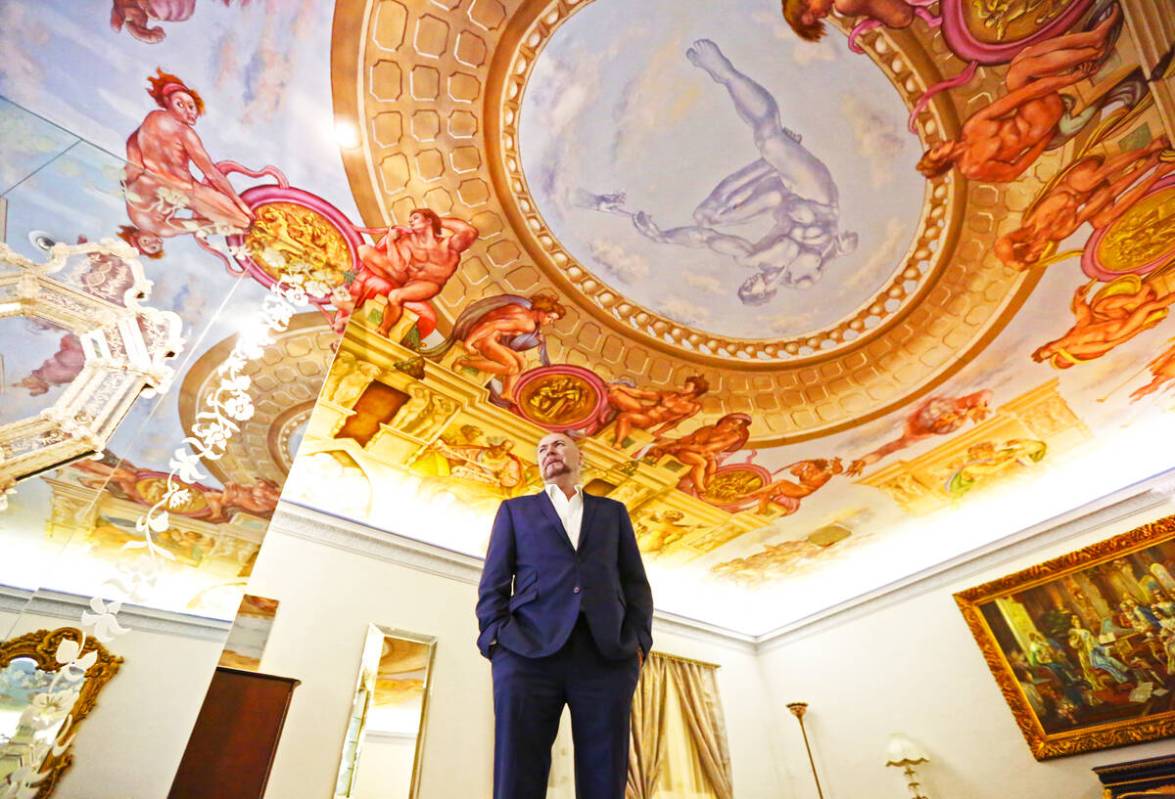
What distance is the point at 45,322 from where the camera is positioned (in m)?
2.25

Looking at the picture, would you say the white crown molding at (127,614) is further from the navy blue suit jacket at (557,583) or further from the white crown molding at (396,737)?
the white crown molding at (396,737)

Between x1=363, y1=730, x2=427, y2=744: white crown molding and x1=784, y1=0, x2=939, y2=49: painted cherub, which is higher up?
x1=784, y1=0, x2=939, y2=49: painted cherub

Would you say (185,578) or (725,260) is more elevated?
(725,260)

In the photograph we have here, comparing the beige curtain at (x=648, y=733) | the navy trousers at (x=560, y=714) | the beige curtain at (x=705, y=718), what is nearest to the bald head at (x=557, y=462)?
the navy trousers at (x=560, y=714)

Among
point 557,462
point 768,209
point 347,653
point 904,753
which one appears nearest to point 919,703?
point 904,753

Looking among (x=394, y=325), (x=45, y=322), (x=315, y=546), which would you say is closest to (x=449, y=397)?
(x=394, y=325)

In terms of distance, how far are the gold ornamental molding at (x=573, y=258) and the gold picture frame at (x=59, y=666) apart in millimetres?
2920

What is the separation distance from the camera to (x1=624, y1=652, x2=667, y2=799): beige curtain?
7.30m

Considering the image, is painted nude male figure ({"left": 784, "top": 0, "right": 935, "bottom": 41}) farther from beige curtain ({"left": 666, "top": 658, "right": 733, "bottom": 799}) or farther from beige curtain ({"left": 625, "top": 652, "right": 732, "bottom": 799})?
beige curtain ({"left": 666, "top": 658, "right": 733, "bottom": 799})

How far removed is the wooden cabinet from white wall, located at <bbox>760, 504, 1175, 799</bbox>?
26.5ft

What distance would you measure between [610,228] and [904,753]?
8.05 metres

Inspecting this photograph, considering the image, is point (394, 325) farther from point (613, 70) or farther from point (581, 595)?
point (581, 595)

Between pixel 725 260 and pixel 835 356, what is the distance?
1.68 m

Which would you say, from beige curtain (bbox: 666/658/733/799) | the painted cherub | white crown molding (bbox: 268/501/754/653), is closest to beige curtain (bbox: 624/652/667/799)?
beige curtain (bbox: 666/658/733/799)
